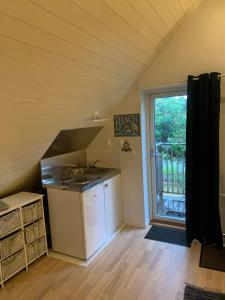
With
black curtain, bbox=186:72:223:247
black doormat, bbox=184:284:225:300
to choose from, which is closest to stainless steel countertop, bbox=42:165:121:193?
black curtain, bbox=186:72:223:247

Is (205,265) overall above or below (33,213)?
below

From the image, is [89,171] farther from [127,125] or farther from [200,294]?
[200,294]

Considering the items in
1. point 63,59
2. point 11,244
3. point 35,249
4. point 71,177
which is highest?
point 63,59

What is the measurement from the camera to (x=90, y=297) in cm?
212

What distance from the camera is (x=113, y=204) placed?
3150mm

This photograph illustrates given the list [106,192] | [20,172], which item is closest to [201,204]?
[106,192]

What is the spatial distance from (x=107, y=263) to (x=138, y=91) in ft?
6.67

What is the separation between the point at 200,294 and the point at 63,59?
219 centimetres

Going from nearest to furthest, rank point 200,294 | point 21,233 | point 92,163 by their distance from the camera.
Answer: point 200,294
point 21,233
point 92,163

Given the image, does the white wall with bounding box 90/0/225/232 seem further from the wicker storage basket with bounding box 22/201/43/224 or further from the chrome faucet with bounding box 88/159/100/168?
the wicker storage basket with bounding box 22/201/43/224

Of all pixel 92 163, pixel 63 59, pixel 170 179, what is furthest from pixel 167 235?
pixel 63 59

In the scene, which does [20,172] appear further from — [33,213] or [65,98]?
[65,98]

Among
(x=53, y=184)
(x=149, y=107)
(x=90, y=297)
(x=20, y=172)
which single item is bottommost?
(x=90, y=297)

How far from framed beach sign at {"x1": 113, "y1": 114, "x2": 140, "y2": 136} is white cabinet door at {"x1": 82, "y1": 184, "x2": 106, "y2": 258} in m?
0.79
